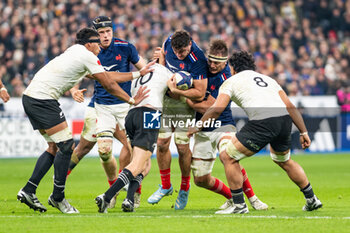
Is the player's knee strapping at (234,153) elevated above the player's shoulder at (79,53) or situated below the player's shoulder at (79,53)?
below

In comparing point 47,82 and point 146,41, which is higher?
point 47,82

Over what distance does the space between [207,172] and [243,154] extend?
106 cm

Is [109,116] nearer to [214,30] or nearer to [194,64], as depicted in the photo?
[194,64]

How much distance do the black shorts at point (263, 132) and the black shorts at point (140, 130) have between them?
114 cm

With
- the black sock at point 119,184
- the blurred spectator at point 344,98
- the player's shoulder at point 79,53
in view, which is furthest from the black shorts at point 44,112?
the blurred spectator at point 344,98

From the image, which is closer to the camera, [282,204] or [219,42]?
[219,42]

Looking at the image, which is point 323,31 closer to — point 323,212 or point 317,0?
point 317,0

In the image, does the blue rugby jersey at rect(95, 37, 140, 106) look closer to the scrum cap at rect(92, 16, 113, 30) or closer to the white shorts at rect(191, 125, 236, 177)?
the scrum cap at rect(92, 16, 113, 30)

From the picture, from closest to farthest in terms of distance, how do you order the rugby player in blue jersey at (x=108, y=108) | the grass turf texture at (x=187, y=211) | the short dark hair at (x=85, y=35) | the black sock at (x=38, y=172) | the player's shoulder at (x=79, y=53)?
the grass turf texture at (x=187, y=211)
the player's shoulder at (x=79, y=53)
the black sock at (x=38, y=172)
the short dark hair at (x=85, y=35)
the rugby player in blue jersey at (x=108, y=108)

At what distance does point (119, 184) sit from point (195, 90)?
187 cm

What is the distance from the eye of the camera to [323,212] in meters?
8.30

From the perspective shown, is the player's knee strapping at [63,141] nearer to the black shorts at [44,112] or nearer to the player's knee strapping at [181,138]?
the black shorts at [44,112]

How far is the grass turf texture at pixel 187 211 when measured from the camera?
22.7 feet

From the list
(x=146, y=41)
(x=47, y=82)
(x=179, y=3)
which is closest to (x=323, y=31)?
(x=179, y=3)
